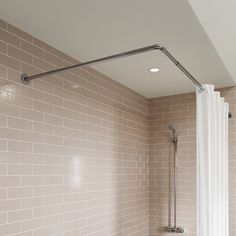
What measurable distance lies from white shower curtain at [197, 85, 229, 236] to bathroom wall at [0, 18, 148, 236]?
89cm

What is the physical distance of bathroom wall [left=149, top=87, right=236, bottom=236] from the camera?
3.19m

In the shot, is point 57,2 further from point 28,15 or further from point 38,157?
point 38,157

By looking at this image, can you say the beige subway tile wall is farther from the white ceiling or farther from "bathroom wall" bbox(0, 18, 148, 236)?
the white ceiling

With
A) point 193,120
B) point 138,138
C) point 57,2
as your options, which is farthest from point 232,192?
point 57,2

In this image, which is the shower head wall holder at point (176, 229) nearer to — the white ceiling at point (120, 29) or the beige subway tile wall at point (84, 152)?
the beige subway tile wall at point (84, 152)

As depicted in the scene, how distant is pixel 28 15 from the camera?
177 cm

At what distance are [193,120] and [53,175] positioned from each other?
1.79 metres

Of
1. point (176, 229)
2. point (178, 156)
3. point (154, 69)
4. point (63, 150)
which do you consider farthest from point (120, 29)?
point (176, 229)

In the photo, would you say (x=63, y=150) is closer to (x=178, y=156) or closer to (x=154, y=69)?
(x=154, y=69)

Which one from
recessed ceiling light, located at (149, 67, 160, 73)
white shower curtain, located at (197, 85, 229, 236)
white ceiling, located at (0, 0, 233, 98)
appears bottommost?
white shower curtain, located at (197, 85, 229, 236)

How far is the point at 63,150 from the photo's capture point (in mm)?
2240

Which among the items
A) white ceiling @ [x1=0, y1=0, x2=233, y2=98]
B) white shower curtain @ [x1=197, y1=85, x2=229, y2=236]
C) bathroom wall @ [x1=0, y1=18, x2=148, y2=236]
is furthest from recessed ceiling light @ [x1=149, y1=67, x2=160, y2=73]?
white shower curtain @ [x1=197, y1=85, x2=229, y2=236]

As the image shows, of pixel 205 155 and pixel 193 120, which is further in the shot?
pixel 193 120

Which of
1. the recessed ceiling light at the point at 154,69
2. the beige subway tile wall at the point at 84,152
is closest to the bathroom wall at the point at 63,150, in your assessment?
the beige subway tile wall at the point at 84,152
